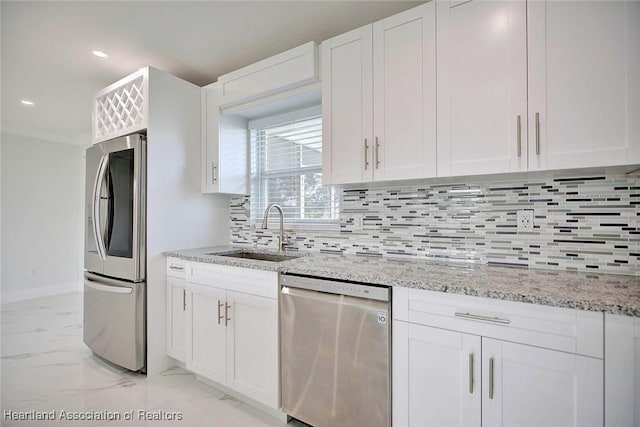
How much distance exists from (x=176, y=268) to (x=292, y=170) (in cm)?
117

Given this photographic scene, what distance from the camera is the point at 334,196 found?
2395 mm

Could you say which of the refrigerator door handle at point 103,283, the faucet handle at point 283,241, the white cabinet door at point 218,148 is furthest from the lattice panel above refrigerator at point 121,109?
the faucet handle at point 283,241

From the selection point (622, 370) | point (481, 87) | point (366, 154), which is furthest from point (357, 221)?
point (622, 370)

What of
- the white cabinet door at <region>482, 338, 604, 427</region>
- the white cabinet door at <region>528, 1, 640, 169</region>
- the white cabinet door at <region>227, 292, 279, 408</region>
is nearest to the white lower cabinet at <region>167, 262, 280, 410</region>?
the white cabinet door at <region>227, 292, 279, 408</region>

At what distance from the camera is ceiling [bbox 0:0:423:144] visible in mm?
1910

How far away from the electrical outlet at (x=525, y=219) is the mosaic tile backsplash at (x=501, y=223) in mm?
19

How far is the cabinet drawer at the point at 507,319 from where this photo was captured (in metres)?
1.05

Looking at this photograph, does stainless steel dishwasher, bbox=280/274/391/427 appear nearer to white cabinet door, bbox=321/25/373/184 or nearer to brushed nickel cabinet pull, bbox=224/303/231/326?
brushed nickel cabinet pull, bbox=224/303/231/326

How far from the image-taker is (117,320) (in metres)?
2.34

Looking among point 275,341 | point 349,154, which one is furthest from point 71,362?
point 349,154

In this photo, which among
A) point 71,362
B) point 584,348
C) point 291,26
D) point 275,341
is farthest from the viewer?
point 71,362

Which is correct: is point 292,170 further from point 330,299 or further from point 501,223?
point 501,223

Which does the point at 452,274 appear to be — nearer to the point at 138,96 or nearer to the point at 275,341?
the point at 275,341

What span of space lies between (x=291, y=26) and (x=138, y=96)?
1.25 m
